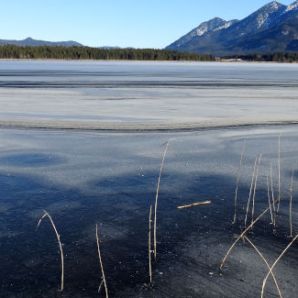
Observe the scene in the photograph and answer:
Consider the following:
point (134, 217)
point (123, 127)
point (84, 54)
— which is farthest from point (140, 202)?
point (84, 54)

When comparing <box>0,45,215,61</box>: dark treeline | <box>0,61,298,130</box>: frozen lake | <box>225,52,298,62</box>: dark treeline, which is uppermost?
<box>0,61,298,130</box>: frozen lake

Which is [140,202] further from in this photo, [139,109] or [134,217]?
[139,109]

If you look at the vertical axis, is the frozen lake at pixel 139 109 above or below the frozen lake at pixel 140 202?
below

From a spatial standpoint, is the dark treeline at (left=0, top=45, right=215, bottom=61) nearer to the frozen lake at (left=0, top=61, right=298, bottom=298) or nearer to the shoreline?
the shoreline

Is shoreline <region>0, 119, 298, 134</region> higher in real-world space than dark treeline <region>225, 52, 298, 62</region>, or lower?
higher

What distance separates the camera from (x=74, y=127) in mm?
15656

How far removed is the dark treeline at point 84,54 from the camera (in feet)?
393

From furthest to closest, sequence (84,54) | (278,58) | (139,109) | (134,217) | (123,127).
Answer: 1. (278,58)
2. (84,54)
3. (139,109)
4. (123,127)
5. (134,217)

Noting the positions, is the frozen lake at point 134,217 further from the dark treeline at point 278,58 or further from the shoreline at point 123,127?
the dark treeline at point 278,58

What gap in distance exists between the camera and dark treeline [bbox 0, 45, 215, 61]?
120 meters

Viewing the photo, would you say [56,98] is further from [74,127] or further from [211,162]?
[211,162]

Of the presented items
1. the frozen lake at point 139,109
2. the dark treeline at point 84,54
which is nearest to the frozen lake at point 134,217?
the frozen lake at point 139,109

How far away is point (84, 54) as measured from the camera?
131m

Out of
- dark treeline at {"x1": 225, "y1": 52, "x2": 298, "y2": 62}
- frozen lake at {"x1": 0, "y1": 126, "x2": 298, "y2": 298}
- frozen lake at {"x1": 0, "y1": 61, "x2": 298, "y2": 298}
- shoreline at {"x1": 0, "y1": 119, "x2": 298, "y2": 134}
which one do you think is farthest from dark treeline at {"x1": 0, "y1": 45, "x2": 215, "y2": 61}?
frozen lake at {"x1": 0, "y1": 126, "x2": 298, "y2": 298}
